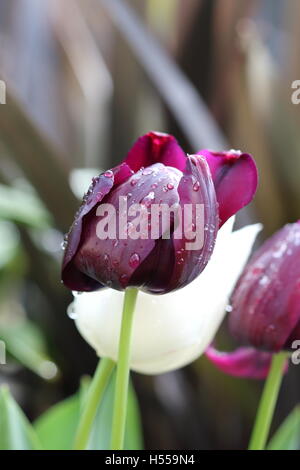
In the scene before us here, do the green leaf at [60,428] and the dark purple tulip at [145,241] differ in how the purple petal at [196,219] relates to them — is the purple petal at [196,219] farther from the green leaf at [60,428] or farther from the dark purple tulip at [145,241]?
the green leaf at [60,428]

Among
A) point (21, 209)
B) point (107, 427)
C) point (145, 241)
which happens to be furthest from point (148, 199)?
point (21, 209)

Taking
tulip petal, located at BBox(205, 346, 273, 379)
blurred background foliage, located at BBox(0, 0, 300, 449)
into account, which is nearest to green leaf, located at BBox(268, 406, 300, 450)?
tulip petal, located at BBox(205, 346, 273, 379)

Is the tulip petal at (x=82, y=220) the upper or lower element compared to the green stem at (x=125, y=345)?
upper

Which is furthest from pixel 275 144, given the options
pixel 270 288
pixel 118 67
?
pixel 270 288

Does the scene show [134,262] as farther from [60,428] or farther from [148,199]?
[60,428]

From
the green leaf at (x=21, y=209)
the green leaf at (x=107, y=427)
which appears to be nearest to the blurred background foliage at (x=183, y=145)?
the green leaf at (x=21, y=209)
